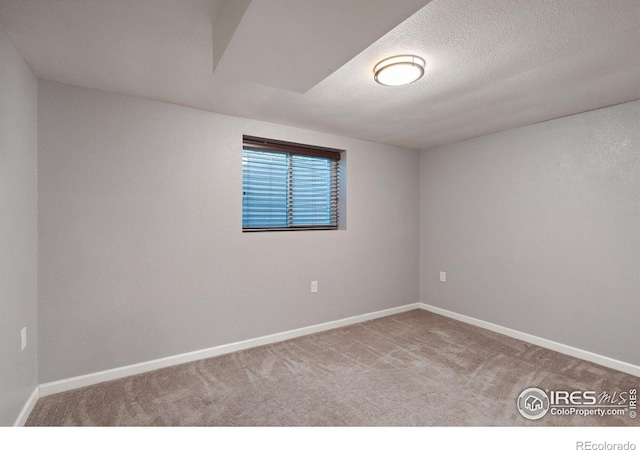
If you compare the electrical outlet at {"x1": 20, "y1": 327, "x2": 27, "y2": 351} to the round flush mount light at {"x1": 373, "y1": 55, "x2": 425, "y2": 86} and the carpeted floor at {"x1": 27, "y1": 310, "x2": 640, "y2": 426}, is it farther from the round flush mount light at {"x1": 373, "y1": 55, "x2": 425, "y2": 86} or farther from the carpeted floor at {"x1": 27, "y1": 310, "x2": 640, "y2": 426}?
the round flush mount light at {"x1": 373, "y1": 55, "x2": 425, "y2": 86}

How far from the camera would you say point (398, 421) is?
6.25 ft

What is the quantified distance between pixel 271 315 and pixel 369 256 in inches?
56.9

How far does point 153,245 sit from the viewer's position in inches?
101

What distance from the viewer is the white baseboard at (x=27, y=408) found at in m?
1.81

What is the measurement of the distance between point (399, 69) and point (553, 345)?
2979 millimetres

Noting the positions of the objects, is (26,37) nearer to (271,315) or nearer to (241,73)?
(241,73)

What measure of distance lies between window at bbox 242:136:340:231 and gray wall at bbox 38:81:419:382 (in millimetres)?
157

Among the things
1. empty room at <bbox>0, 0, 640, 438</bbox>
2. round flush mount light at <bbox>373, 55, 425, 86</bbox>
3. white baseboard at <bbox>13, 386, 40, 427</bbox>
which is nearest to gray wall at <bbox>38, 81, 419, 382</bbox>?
empty room at <bbox>0, 0, 640, 438</bbox>

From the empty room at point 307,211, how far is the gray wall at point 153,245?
0.02 metres

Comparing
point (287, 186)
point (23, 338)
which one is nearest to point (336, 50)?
point (287, 186)

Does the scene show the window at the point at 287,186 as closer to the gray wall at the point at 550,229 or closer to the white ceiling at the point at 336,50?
the white ceiling at the point at 336,50

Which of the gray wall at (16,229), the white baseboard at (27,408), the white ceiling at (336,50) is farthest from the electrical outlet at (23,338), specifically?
the white ceiling at (336,50)
